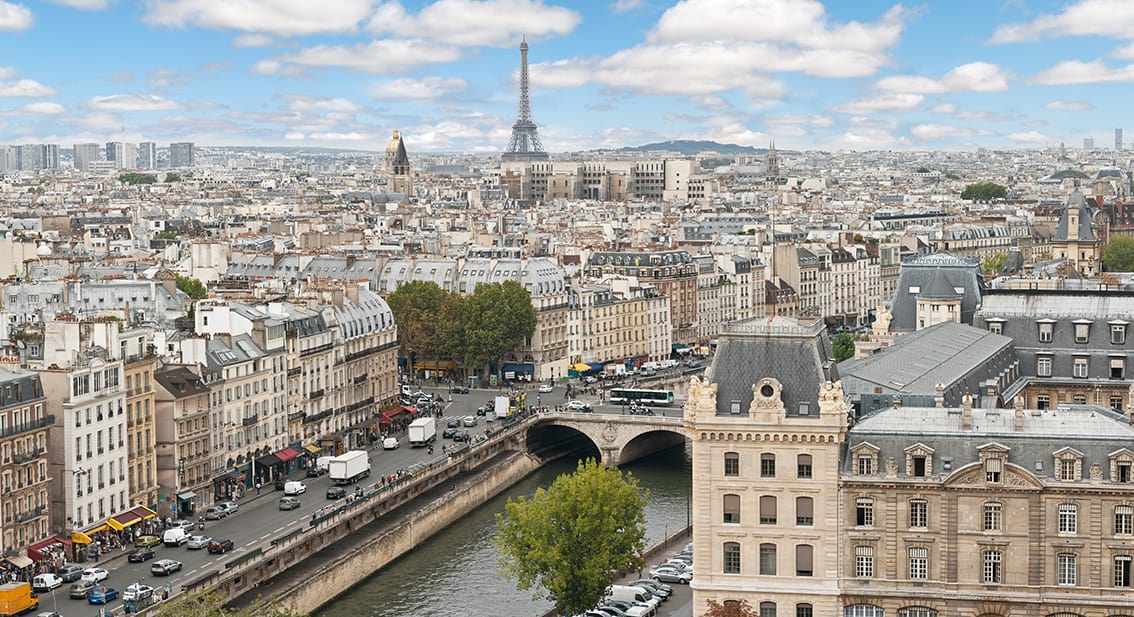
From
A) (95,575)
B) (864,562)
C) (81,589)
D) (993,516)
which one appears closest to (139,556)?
(95,575)

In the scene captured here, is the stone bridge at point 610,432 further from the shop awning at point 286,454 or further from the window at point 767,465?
the window at point 767,465

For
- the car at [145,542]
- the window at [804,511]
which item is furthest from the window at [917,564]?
the car at [145,542]

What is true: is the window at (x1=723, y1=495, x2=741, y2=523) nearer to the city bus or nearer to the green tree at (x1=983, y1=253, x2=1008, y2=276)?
the city bus

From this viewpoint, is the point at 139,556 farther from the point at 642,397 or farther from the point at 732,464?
the point at 642,397

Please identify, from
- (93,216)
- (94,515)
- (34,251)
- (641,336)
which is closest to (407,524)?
(94,515)

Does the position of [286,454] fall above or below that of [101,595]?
above

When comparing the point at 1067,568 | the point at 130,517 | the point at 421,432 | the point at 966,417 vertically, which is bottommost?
the point at 130,517

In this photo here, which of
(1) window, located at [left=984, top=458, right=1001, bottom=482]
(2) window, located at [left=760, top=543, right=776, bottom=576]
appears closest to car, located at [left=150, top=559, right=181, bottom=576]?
(2) window, located at [left=760, top=543, right=776, bottom=576]
